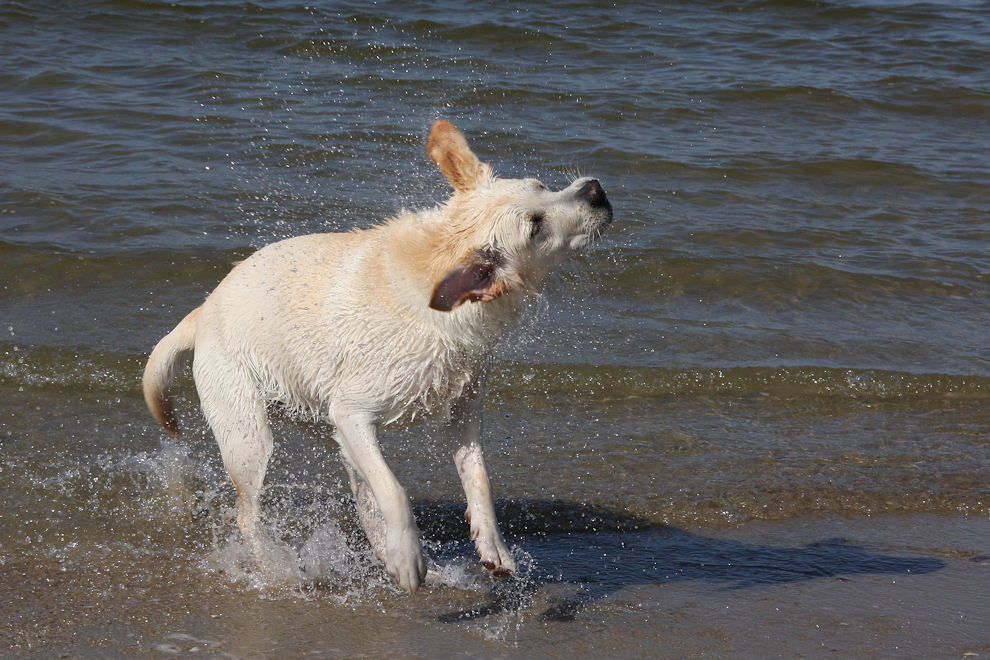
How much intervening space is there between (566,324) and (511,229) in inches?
160

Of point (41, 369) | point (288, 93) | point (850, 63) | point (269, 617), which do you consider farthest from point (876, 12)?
point (269, 617)

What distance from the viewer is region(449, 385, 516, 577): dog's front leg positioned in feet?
15.3

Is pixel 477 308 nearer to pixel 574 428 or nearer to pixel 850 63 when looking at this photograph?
pixel 574 428

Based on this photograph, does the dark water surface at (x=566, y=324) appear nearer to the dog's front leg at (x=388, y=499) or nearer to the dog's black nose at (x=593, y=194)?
the dog's front leg at (x=388, y=499)

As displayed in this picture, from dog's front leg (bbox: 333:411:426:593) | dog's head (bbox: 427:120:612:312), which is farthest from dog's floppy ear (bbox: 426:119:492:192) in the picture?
dog's front leg (bbox: 333:411:426:593)

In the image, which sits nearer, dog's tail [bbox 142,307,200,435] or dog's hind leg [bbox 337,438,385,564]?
dog's hind leg [bbox 337,438,385,564]

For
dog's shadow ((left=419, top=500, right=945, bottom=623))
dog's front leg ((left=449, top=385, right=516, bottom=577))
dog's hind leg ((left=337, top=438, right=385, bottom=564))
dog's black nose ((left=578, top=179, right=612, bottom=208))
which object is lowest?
dog's shadow ((left=419, top=500, right=945, bottom=623))

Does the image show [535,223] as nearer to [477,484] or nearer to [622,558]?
[477,484]

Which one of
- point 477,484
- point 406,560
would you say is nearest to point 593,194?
Answer: point 477,484

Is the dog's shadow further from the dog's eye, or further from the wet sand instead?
the dog's eye

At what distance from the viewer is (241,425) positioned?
5211 mm

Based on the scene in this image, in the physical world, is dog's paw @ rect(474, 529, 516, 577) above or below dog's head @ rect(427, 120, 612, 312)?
below

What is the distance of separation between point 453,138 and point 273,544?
6.71 feet

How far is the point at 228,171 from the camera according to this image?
10992mm
